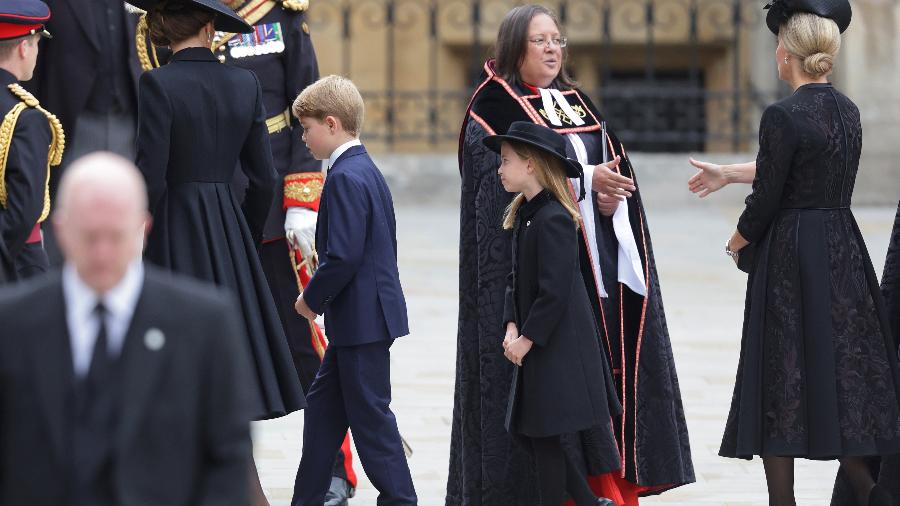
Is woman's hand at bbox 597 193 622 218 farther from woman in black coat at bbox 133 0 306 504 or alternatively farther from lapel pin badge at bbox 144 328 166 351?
lapel pin badge at bbox 144 328 166 351

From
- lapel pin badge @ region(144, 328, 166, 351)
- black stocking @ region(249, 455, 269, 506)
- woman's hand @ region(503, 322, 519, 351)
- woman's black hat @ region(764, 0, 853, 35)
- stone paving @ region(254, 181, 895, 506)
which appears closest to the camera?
lapel pin badge @ region(144, 328, 166, 351)

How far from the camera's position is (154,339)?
2.92m

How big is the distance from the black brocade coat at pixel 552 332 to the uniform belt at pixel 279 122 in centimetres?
126

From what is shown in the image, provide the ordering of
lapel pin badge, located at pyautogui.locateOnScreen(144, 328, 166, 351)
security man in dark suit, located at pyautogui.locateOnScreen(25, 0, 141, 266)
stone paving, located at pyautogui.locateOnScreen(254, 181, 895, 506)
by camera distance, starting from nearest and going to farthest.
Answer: lapel pin badge, located at pyautogui.locateOnScreen(144, 328, 166, 351), stone paving, located at pyautogui.locateOnScreen(254, 181, 895, 506), security man in dark suit, located at pyautogui.locateOnScreen(25, 0, 141, 266)

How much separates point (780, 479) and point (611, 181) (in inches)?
41.4

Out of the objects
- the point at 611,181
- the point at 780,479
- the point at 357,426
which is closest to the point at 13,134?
the point at 357,426

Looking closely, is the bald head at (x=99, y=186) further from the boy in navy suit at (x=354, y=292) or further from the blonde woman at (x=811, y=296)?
the blonde woman at (x=811, y=296)

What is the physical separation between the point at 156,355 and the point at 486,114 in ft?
8.94

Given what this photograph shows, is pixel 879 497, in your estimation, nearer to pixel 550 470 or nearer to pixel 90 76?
pixel 550 470

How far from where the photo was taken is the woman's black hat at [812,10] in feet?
17.0

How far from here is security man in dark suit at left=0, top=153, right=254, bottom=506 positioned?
2.88 meters

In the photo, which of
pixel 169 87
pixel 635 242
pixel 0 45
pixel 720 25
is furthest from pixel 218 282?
pixel 720 25

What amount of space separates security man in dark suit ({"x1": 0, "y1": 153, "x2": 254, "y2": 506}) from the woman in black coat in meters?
2.18

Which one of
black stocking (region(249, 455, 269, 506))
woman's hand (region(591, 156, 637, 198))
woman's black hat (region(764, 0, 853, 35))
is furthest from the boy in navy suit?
woman's black hat (region(764, 0, 853, 35))
